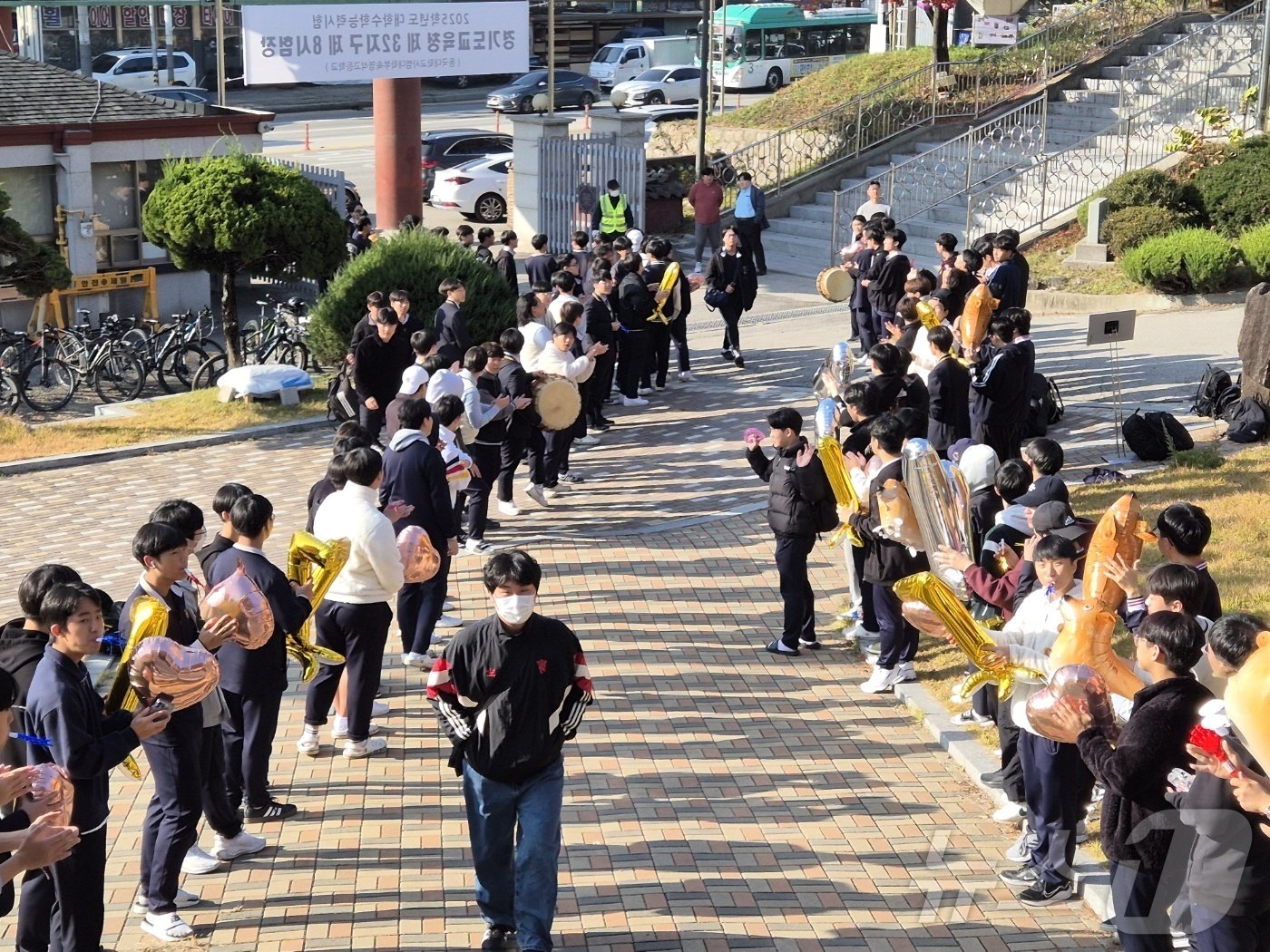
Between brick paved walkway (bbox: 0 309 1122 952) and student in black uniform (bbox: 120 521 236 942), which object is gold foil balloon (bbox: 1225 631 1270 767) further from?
student in black uniform (bbox: 120 521 236 942)

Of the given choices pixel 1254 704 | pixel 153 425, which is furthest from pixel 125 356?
pixel 1254 704

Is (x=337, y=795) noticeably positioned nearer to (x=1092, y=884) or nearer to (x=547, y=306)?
(x=1092, y=884)

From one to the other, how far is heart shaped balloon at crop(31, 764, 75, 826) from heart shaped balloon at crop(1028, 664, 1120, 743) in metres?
A: 3.54

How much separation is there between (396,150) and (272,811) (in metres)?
17.9

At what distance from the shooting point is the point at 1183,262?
19828 mm

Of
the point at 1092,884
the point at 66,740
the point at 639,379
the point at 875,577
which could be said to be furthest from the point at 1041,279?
the point at 66,740

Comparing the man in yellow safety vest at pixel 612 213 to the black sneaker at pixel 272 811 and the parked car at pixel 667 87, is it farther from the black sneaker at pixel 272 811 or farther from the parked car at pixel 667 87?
the parked car at pixel 667 87

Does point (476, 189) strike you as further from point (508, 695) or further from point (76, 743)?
point (76, 743)

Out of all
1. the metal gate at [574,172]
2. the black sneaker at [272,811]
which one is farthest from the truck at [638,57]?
the black sneaker at [272,811]

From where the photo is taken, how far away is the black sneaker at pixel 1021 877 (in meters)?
7.21

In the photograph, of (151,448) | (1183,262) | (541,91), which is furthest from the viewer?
(541,91)

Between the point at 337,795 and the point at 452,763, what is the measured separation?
6.63 ft

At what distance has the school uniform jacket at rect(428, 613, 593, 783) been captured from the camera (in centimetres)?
628

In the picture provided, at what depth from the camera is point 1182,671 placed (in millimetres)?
5543
